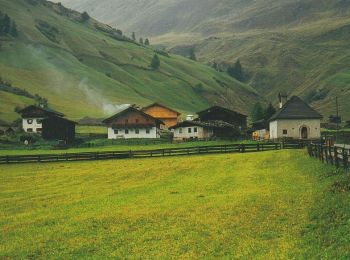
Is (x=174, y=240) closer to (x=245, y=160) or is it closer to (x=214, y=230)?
(x=214, y=230)

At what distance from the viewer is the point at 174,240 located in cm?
1977

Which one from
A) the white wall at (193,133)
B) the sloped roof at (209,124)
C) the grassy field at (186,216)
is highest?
the sloped roof at (209,124)

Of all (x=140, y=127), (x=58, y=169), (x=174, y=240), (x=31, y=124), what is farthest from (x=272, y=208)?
(x=31, y=124)

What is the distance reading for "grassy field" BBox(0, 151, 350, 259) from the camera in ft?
60.2

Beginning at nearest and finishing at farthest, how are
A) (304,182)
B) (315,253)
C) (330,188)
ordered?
(315,253)
(330,188)
(304,182)

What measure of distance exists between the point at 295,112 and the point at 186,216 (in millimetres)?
75762

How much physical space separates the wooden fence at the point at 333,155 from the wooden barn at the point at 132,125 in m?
79.5

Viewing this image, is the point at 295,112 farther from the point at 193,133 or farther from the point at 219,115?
the point at 219,115

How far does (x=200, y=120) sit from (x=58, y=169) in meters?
71.7

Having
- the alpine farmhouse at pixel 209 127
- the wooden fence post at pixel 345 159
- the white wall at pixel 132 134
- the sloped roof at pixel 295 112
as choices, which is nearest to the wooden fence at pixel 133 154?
the sloped roof at pixel 295 112

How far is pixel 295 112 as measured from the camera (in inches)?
A: 3789

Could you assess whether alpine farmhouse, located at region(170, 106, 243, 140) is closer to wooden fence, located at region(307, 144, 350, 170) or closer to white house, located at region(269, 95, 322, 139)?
white house, located at region(269, 95, 322, 139)

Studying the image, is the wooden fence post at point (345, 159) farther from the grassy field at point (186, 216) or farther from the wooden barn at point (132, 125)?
the wooden barn at point (132, 125)

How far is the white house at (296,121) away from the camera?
314 feet
